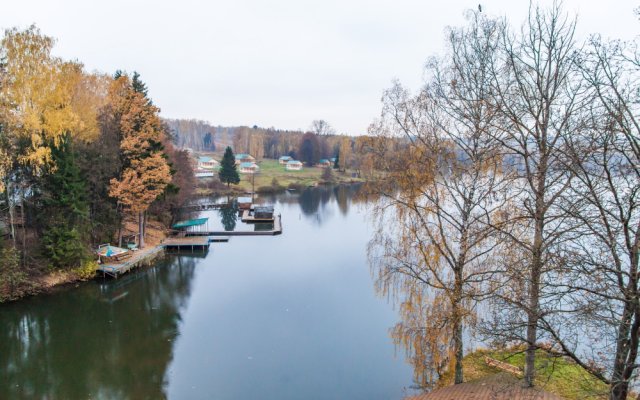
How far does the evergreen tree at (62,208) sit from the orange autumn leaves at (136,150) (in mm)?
3146

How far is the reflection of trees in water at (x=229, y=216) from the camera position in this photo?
3913cm

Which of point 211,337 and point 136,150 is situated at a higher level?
point 136,150

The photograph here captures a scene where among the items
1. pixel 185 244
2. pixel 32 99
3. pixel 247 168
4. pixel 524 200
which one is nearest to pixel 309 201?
pixel 185 244

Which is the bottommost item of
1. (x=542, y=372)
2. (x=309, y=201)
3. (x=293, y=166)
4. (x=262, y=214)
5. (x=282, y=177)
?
(x=542, y=372)

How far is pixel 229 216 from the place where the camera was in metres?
44.5

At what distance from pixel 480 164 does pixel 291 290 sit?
1428cm

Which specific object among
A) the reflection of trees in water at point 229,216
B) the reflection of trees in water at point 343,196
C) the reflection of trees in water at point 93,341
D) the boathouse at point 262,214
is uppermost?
the reflection of trees in water at point 343,196

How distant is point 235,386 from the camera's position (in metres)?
12.7

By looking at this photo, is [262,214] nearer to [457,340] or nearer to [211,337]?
[211,337]

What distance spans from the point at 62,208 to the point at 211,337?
36.3ft

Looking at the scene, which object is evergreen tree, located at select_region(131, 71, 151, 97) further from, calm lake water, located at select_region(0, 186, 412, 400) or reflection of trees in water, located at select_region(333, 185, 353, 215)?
reflection of trees in water, located at select_region(333, 185, 353, 215)

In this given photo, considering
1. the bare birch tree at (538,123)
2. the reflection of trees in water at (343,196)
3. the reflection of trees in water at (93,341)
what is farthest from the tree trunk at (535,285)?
the reflection of trees in water at (343,196)

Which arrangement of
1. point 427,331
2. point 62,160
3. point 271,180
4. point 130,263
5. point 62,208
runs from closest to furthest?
point 427,331, point 62,160, point 62,208, point 130,263, point 271,180

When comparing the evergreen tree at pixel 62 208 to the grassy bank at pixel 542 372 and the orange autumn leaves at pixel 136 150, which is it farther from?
the grassy bank at pixel 542 372
